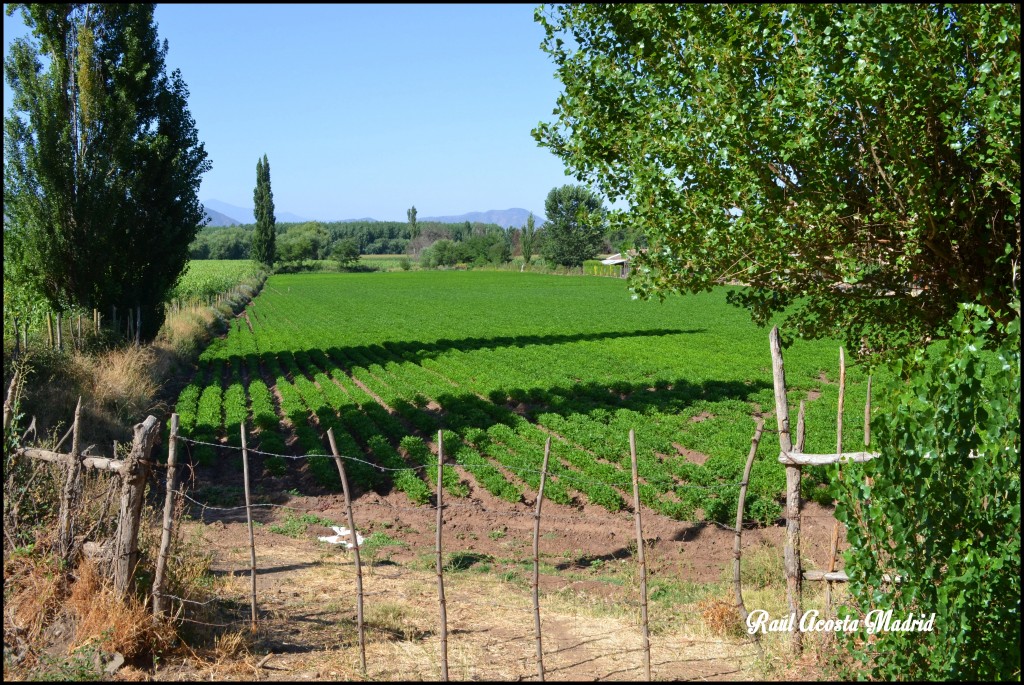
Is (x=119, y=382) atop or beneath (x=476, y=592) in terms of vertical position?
atop

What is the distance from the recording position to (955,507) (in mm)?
5344

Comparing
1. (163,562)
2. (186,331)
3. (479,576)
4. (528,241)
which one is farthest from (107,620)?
(528,241)

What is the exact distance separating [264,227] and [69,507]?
108 metres

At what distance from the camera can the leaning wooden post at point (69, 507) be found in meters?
7.33

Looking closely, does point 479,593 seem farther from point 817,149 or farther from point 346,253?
point 346,253

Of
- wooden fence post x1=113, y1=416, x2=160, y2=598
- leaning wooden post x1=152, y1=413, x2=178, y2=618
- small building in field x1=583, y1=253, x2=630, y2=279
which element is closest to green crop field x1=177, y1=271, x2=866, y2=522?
leaning wooden post x1=152, y1=413, x2=178, y2=618

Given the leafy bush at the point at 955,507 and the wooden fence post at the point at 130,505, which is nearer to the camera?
the leafy bush at the point at 955,507

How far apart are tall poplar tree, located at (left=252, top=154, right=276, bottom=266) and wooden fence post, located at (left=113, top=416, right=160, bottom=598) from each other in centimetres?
10655

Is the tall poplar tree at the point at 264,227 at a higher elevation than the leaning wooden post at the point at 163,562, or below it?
higher

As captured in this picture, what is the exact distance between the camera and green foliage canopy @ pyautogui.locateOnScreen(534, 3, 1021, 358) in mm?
7652

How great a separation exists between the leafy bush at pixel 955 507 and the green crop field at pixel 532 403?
13.8ft

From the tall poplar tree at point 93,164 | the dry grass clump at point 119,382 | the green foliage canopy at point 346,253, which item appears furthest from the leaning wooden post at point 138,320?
the green foliage canopy at point 346,253

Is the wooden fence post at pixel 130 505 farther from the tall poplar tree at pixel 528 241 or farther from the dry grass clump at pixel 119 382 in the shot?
the tall poplar tree at pixel 528 241

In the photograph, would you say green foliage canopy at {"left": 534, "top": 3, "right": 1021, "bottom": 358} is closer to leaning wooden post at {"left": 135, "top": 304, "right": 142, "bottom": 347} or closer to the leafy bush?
the leafy bush
